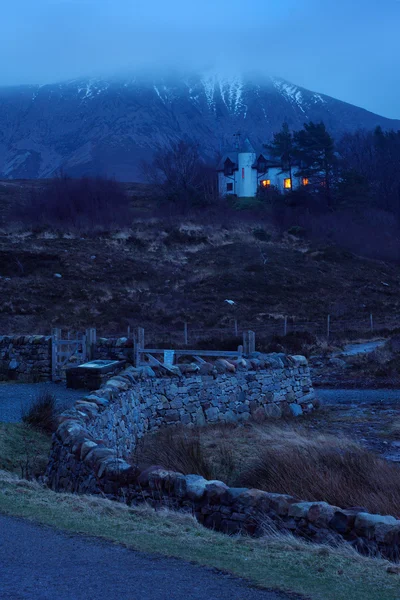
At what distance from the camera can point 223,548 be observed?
5.84 m

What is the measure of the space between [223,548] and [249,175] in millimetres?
79042

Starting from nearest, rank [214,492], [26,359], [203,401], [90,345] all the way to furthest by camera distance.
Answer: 1. [214,492]
2. [203,401]
3. [90,345]
4. [26,359]

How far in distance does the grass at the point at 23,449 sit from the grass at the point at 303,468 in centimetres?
148

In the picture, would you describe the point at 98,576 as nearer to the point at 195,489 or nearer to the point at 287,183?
the point at 195,489

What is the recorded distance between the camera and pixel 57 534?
608 centimetres

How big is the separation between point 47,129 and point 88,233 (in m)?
134

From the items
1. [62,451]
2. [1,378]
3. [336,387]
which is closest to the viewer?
[62,451]

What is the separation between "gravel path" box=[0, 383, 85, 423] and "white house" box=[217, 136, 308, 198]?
215ft

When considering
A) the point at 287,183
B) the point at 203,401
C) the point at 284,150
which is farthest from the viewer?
the point at 284,150

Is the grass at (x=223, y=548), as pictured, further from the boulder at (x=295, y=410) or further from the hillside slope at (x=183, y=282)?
the hillside slope at (x=183, y=282)

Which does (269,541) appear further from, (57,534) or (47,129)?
(47,129)

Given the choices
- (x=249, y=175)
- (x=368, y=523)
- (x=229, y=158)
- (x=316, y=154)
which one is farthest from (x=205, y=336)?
(x=229, y=158)

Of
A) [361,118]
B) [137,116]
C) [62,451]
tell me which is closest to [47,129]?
[137,116]

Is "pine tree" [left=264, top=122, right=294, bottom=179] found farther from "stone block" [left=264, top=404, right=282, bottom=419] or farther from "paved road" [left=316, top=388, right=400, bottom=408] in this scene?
"stone block" [left=264, top=404, right=282, bottom=419]
